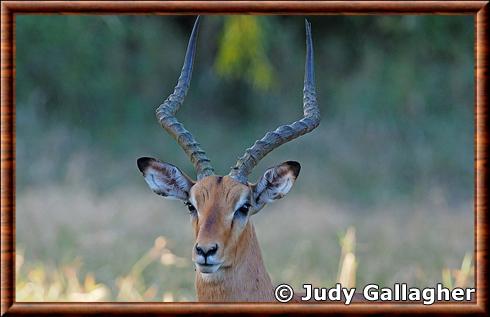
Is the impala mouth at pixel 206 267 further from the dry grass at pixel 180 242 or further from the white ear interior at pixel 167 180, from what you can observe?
the dry grass at pixel 180 242

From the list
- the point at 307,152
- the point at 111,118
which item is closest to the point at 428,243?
the point at 307,152

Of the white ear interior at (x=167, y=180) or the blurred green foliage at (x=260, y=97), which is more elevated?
the blurred green foliage at (x=260, y=97)

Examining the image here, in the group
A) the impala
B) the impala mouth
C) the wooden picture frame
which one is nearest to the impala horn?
the impala

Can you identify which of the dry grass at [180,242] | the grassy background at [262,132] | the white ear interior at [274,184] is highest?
the grassy background at [262,132]

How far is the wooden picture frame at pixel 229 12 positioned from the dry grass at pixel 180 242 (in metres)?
2.65

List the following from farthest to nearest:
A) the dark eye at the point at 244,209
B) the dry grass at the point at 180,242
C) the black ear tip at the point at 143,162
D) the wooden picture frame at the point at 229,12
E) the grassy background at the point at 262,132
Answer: the grassy background at the point at 262,132, the dry grass at the point at 180,242, the black ear tip at the point at 143,162, the dark eye at the point at 244,209, the wooden picture frame at the point at 229,12

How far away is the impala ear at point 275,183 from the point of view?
7008mm

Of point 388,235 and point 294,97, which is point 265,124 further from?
point 388,235

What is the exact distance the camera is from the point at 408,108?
1994 cm

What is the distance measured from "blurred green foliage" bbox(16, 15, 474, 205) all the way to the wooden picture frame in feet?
33.3

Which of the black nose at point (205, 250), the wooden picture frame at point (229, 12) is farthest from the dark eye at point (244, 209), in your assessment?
the wooden picture frame at point (229, 12)

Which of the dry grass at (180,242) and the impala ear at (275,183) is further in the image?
the dry grass at (180,242)

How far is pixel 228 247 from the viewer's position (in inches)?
262

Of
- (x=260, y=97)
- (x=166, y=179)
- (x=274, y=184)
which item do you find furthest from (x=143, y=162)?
(x=260, y=97)
